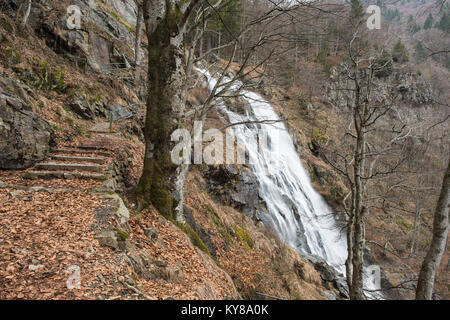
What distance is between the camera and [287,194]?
1598 cm

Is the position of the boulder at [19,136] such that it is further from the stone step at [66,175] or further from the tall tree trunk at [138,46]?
the tall tree trunk at [138,46]

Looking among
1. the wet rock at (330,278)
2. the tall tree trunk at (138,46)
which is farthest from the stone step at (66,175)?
the wet rock at (330,278)

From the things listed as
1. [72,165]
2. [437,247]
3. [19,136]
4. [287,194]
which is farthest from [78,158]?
[287,194]

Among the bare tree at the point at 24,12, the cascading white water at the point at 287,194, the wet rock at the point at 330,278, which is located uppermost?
the bare tree at the point at 24,12

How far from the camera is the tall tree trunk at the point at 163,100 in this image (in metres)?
4.84

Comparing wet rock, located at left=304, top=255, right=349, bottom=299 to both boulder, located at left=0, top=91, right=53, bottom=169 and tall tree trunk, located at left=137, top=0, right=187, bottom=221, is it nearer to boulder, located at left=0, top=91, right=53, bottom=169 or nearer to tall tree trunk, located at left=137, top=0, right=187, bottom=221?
tall tree trunk, located at left=137, top=0, right=187, bottom=221

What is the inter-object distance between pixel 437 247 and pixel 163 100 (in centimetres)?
506

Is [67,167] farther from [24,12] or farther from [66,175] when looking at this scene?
[24,12]

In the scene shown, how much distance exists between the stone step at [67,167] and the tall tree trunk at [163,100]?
1.60 m

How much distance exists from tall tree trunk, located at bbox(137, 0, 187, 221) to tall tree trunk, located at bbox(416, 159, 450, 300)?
440 centimetres

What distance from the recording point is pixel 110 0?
67.7 ft

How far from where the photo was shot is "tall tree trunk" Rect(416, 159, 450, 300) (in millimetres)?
2895
